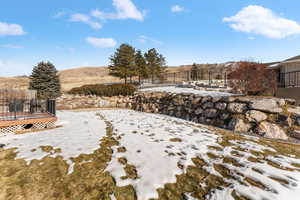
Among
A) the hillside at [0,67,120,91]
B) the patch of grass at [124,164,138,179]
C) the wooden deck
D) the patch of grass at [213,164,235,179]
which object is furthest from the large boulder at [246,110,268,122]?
the hillside at [0,67,120,91]

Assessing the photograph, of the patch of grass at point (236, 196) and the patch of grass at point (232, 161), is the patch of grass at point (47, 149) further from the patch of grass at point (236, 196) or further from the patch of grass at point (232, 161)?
the patch of grass at point (232, 161)

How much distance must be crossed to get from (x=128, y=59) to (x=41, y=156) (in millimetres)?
19682

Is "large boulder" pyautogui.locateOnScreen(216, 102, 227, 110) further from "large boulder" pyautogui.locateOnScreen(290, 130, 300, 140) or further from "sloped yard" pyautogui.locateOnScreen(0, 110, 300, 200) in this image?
"sloped yard" pyautogui.locateOnScreen(0, 110, 300, 200)

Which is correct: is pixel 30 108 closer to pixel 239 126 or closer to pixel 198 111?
pixel 198 111

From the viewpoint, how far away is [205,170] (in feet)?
10.4

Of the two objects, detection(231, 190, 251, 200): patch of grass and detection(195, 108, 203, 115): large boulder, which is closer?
detection(231, 190, 251, 200): patch of grass

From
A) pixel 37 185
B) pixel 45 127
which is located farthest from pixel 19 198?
pixel 45 127

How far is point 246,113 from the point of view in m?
6.96

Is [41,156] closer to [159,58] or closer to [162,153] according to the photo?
[162,153]

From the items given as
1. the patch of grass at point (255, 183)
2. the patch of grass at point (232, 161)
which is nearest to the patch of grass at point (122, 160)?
the patch of grass at point (232, 161)

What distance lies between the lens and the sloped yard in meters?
2.55

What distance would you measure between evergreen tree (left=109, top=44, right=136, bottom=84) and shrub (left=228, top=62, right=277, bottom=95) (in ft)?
53.8

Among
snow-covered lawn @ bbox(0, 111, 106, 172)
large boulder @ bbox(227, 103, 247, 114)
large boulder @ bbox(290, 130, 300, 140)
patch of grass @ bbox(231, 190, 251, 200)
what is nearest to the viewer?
patch of grass @ bbox(231, 190, 251, 200)

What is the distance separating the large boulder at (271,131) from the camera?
600cm
